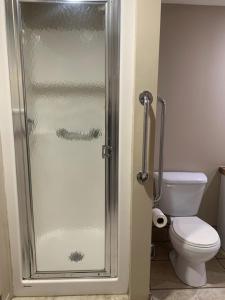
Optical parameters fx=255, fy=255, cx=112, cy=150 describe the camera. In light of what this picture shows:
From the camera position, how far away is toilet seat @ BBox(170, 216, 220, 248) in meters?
1.82

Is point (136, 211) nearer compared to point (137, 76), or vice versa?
point (137, 76)

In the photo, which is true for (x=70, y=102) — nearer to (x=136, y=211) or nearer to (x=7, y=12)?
(x=7, y=12)

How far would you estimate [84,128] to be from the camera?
1.89m

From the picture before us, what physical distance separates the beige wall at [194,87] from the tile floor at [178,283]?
23.7 inches

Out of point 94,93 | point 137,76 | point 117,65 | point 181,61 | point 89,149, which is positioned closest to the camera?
point 137,76

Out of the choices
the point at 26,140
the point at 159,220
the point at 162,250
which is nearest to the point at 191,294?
the point at 162,250

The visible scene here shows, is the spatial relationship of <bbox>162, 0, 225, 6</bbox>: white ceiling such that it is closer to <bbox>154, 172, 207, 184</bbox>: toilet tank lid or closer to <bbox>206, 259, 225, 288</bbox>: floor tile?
<bbox>154, 172, 207, 184</bbox>: toilet tank lid

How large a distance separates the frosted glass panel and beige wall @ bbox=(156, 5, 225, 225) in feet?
2.56

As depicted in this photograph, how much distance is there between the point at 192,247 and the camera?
1.82 m

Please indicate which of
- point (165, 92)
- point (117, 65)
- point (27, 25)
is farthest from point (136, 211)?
point (27, 25)

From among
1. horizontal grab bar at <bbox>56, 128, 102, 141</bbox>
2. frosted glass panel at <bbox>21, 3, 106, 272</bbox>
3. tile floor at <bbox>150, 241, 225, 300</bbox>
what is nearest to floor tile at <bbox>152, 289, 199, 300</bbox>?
tile floor at <bbox>150, 241, 225, 300</bbox>

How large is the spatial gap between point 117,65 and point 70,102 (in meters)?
0.46

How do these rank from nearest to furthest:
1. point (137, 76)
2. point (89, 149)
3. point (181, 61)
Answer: point (137, 76), point (89, 149), point (181, 61)

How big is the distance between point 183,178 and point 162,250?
2.52 ft
